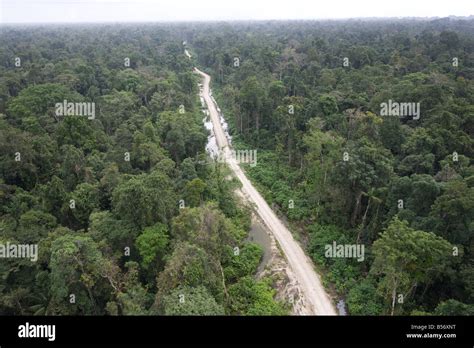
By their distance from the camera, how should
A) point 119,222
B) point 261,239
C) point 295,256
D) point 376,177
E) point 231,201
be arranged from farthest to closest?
point 231,201 → point 261,239 → point 295,256 → point 376,177 → point 119,222

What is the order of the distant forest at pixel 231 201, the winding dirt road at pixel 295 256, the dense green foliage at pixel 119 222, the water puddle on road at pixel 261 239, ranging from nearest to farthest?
the dense green foliage at pixel 119 222, the distant forest at pixel 231 201, the winding dirt road at pixel 295 256, the water puddle on road at pixel 261 239

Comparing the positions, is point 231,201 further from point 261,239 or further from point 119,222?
point 119,222

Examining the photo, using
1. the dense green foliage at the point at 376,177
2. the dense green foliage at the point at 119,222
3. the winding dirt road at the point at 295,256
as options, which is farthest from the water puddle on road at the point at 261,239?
the dense green foliage at the point at 376,177

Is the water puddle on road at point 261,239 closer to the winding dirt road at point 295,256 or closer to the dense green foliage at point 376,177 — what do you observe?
the winding dirt road at point 295,256

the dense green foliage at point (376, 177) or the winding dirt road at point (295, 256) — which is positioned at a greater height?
the dense green foliage at point (376, 177)

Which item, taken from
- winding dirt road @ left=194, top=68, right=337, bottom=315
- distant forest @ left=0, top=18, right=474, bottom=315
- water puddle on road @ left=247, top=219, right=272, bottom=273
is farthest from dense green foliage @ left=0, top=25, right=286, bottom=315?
winding dirt road @ left=194, top=68, right=337, bottom=315

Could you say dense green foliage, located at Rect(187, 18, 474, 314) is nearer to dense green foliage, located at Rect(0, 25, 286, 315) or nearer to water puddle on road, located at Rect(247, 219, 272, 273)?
water puddle on road, located at Rect(247, 219, 272, 273)

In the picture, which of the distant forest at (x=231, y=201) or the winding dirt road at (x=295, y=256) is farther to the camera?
the winding dirt road at (x=295, y=256)

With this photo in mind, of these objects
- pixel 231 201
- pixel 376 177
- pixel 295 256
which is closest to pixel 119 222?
pixel 231 201
